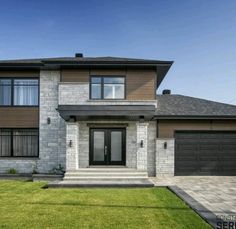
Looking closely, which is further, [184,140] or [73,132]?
[184,140]

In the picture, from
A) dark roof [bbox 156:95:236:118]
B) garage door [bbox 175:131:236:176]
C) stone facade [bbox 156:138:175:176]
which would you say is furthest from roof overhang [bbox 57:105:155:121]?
garage door [bbox 175:131:236:176]

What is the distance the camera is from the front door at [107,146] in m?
13.6

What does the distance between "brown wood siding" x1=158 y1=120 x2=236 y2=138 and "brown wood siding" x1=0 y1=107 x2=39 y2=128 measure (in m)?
6.85

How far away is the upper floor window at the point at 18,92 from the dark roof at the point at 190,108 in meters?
6.94

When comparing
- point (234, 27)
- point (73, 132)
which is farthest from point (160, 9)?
point (73, 132)

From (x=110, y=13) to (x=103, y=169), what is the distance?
8.38 meters

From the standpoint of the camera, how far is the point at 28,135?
46.5 feet

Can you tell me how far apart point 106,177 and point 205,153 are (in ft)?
18.7

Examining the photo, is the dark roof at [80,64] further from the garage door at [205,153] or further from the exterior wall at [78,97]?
the garage door at [205,153]

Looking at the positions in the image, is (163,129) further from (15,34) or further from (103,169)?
(15,34)

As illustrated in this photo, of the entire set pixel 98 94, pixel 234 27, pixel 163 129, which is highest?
pixel 234 27

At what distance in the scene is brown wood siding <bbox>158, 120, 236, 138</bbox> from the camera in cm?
1405

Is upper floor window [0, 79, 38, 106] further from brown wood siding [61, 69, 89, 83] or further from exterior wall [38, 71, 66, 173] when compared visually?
brown wood siding [61, 69, 89, 83]

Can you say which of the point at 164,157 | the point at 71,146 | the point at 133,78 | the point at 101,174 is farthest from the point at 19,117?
the point at 164,157
